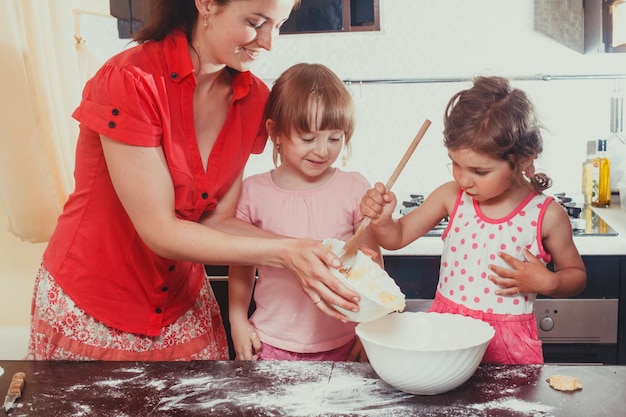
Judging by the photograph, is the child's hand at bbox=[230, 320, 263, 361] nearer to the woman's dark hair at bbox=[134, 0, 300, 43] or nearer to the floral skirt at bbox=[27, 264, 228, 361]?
the floral skirt at bbox=[27, 264, 228, 361]

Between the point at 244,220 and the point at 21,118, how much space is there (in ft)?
3.47

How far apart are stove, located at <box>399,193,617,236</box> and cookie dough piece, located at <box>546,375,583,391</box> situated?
1.04m

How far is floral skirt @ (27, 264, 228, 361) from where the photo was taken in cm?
156

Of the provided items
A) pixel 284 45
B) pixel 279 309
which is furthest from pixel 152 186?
pixel 284 45

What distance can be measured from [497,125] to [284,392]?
767mm

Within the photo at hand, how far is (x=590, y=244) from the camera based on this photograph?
218 centimetres

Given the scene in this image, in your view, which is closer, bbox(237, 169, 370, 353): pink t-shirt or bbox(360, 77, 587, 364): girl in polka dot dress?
bbox(360, 77, 587, 364): girl in polka dot dress

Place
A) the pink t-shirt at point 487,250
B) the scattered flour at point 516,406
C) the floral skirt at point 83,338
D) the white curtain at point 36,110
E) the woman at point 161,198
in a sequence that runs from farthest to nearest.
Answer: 1. the white curtain at point 36,110
2. the pink t-shirt at point 487,250
3. the floral skirt at point 83,338
4. the woman at point 161,198
5. the scattered flour at point 516,406

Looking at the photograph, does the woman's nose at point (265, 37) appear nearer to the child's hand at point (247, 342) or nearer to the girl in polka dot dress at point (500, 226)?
the girl in polka dot dress at point (500, 226)

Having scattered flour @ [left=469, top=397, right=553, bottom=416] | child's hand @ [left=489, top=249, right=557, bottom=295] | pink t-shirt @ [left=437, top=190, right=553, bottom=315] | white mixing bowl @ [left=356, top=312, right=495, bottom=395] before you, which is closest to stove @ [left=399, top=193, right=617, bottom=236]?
pink t-shirt @ [left=437, top=190, right=553, bottom=315]

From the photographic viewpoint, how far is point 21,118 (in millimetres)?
2434

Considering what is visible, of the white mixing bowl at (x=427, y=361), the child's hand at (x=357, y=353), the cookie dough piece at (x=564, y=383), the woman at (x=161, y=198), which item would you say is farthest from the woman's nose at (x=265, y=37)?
the cookie dough piece at (x=564, y=383)

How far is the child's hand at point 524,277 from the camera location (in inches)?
63.6

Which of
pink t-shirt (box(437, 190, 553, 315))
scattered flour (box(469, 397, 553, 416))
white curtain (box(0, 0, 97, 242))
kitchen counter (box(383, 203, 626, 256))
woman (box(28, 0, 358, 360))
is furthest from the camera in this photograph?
white curtain (box(0, 0, 97, 242))
